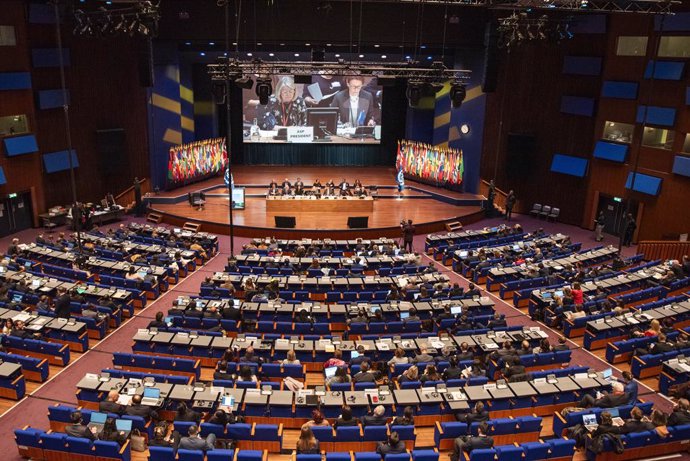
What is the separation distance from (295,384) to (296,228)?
13311mm

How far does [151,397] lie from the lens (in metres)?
11.2

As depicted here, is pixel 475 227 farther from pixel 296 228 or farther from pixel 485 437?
pixel 485 437

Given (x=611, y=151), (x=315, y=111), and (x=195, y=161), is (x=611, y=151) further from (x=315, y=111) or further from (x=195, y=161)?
(x=195, y=161)

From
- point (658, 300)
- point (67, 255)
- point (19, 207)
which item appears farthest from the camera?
point (19, 207)

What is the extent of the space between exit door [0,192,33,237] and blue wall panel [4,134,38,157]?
6.04 ft

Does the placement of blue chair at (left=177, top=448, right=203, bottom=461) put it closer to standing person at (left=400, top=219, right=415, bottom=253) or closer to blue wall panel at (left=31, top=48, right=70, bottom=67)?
standing person at (left=400, top=219, right=415, bottom=253)

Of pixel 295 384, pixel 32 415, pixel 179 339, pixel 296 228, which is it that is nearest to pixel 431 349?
pixel 295 384

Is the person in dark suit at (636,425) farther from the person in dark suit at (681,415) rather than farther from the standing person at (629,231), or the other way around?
the standing person at (629,231)

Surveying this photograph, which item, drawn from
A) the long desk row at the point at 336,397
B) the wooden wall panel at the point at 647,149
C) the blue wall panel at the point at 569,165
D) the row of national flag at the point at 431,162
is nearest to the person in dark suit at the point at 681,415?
the long desk row at the point at 336,397

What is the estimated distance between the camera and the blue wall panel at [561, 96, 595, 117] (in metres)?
26.3

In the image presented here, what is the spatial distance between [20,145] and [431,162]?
20.0 metres

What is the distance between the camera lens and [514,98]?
96.1ft

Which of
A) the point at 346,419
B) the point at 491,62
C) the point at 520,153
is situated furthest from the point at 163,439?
the point at 520,153

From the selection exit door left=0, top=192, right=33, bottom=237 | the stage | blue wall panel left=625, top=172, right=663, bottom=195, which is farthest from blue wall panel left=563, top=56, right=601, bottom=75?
exit door left=0, top=192, right=33, bottom=237
